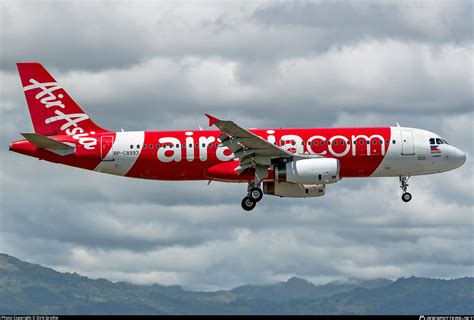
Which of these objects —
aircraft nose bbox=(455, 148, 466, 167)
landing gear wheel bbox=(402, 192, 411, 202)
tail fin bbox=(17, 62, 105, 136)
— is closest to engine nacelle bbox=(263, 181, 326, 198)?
landing gear wheel bbox=(402, 192, 411, 202)

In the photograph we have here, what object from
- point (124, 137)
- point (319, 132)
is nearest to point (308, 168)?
point (319, 132)

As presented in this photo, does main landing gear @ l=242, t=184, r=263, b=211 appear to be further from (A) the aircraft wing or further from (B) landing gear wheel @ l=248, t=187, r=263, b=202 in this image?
(A) the aircraft wing

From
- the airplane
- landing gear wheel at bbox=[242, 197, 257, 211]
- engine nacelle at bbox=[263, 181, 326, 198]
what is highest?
the airplane

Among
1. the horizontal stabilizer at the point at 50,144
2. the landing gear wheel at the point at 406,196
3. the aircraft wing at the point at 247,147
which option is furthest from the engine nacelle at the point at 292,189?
the horizontal stabilizer at the point at 50,144

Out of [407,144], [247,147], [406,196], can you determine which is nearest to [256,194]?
[247,147]

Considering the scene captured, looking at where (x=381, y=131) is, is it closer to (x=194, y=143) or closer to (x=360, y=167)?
(x=360, y=167)

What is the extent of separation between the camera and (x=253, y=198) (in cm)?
9350

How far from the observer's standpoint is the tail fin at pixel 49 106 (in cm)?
9806

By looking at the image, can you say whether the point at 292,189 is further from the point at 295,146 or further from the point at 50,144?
the point at 50,144

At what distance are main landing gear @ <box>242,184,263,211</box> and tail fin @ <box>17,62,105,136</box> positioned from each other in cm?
1509

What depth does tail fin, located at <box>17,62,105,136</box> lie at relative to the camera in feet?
322

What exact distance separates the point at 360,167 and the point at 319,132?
455 centimetres

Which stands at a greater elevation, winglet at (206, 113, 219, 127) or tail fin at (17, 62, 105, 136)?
tail fin at (17, 62, 105, 136)

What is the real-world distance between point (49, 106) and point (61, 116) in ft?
5.37
